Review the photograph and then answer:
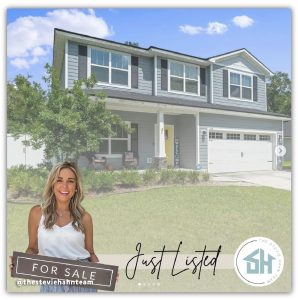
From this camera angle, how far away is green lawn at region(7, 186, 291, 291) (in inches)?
129

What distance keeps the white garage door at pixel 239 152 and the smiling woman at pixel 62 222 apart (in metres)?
2.95

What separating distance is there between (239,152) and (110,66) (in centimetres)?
317

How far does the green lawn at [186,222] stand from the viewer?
3287mm

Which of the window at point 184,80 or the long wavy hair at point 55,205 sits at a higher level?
the window at point 184,80

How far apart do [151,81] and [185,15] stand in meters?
3.67

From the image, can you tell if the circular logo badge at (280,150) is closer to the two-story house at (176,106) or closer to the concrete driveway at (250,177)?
the two-story house at (176,106)

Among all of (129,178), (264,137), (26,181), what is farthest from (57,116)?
(264,137)

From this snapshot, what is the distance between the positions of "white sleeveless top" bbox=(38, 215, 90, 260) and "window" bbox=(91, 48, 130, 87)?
139 inches

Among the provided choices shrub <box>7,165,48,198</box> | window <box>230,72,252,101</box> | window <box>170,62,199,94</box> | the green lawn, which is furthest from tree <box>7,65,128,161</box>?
window <box>230,72,252,101</box>

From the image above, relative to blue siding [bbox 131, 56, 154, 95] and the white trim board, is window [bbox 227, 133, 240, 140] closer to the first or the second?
the white trim board

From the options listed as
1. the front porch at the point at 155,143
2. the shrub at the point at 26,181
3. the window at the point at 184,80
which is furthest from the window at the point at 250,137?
the shrub at the point at 26,181

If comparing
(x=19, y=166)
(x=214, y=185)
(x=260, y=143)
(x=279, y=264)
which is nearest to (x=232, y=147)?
(x=260, y=143)

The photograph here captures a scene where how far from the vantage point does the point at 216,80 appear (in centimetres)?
716

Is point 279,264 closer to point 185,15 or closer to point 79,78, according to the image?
point 185,15
